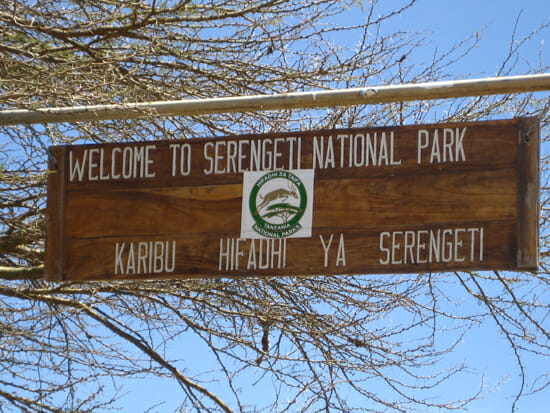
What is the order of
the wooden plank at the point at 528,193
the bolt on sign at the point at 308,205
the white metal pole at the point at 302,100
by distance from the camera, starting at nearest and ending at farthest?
the wooden plank at the point at 528,193 → the bolt on sign at the point at 308,205 → the white metal pole at the point at 302,100

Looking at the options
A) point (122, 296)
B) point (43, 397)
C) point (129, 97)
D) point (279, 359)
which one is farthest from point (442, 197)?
point (122, 296)

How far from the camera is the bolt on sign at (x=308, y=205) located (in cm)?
381

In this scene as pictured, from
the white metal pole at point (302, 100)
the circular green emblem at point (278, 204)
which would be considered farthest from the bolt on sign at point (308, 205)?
the white metal pole at point (302, 100)

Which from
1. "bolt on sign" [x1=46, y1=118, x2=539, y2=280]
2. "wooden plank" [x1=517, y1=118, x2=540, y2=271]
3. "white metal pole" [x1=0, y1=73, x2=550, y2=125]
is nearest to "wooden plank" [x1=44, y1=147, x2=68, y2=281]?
"bolt on sign" [x1=46, y1=118, x2=539, y2=280]

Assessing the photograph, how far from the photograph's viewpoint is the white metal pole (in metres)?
3.97

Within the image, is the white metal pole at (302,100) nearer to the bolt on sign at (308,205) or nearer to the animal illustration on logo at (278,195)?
the bolt on sign at (308,205)

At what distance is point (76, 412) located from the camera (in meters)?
6.37

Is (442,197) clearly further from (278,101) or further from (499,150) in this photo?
(278,101)

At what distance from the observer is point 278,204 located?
4.00 metres

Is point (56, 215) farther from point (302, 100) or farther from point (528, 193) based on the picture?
point (528, 193)

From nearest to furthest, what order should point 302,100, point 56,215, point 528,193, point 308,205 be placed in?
point 528,193 < point 308,205 < point 302,100 < point 56,215

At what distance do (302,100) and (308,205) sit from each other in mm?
542

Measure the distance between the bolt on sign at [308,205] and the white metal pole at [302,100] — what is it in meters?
0.17

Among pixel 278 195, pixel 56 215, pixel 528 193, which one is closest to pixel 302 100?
pixel 278 195
